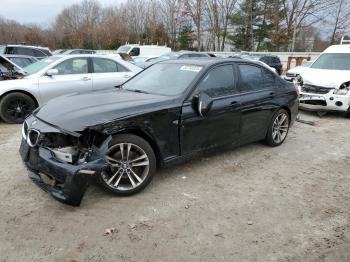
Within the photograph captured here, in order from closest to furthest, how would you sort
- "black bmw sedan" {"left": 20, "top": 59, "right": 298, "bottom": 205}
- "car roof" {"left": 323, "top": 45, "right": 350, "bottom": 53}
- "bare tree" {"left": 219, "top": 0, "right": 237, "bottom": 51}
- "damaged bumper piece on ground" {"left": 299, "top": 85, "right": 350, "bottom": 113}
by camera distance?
"black bmw sedan" {"left": 20, "top": 59, "right": 298, "bottom": 205}, "damaged bumper piece on ground" {"left": 299, "top": 85, "right": 350, "bottom": 113}, "car roof" {"left": 323, "top": 45, "right": 350, "bottom": 53}, "bare tree" {"left": 219, "top": 0, "right": 237, "bottom": 51}

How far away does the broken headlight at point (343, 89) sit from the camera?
814 cm

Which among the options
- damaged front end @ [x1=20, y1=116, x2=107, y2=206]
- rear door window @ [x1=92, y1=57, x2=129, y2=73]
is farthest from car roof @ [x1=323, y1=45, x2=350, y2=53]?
damaged front end @ [x1=20, y1=116, x2=107, y2=206]

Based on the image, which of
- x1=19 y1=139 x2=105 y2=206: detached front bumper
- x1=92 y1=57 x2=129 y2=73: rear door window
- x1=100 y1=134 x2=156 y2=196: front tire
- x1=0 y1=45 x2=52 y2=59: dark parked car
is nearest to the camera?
x1=19 y1=139 x2=105 y2=206: detached front bumper

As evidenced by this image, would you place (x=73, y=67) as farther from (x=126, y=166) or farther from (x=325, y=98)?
(x=325, y=98)

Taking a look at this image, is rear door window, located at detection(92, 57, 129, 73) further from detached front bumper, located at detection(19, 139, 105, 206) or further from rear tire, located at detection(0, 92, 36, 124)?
detached front bumper, located at detection(19, 139, 105, 206)

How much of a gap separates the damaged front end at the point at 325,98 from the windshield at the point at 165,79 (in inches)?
204

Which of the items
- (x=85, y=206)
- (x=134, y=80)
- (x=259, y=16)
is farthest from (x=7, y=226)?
(x=259, y=16)

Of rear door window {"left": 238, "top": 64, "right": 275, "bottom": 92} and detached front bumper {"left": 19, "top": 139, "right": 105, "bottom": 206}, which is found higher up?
rear door window {"left": 238, "top": 64, "right": 275, "bottom": 92}

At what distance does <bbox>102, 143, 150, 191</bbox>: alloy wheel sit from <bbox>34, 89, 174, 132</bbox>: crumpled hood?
0.38 meters

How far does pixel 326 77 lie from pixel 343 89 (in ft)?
1.80

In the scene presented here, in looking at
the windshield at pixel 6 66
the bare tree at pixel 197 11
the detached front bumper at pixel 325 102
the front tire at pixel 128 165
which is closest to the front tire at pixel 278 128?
the front tire at pixel 128 165

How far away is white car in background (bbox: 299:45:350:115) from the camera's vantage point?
819cm

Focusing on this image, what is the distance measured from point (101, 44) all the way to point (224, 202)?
4926 cm

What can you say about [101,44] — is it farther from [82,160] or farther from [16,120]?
[82,160]
